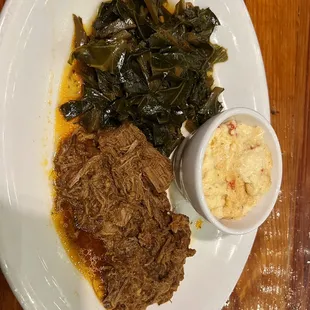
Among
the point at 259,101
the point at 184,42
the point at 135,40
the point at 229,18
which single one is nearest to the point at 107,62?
the point at 135,40

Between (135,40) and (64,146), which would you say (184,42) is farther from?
(64,146)

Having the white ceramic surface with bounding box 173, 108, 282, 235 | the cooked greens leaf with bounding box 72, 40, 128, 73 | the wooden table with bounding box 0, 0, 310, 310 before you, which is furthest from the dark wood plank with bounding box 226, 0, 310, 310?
the cooked greens leaf with bounding box 72, 40, 128, 73

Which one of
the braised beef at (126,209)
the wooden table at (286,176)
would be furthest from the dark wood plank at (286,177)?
the braised beef at (126,209)

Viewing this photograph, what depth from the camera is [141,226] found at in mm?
2166

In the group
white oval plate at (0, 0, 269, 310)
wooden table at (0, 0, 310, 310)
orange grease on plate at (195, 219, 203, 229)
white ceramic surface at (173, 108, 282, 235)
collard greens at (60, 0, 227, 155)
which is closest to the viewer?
white oval plate at (0, 0, 269, 310)

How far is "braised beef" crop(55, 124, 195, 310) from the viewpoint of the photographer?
6.93ft

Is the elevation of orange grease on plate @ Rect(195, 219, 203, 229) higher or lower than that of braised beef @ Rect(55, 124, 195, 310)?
lower

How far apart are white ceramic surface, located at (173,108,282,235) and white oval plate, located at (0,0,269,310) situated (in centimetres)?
30

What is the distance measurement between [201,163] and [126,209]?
413mm

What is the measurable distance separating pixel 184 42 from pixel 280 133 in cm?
93

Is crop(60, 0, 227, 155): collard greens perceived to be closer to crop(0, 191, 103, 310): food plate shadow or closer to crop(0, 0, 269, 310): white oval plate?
crop(0, 0, 269, 310): white oval plate

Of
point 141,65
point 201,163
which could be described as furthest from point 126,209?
point 141,65

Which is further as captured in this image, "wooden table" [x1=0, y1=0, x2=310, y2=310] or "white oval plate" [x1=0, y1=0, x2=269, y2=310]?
"wooden table" [x1=0, y1=0, x2=310, y2=310]

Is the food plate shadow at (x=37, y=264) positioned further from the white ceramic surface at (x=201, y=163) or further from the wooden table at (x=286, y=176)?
the wooden table at (x=286, y=176)
